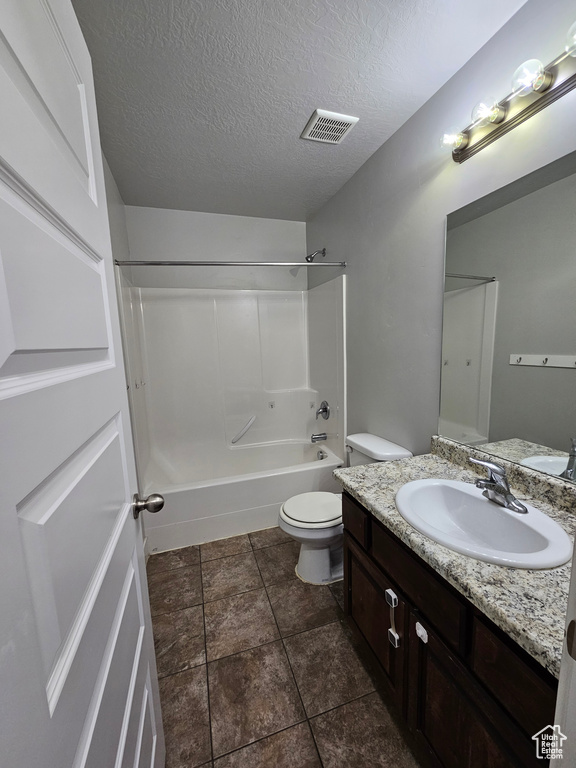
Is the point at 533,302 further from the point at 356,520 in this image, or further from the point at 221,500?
the point at 221,500

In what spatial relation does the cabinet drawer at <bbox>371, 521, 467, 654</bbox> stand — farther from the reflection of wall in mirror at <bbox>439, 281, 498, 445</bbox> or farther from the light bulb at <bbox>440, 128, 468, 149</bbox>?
the light bulb at <bbox>440, 128, 468, 149</bbox>

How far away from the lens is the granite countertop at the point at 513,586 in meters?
0.56

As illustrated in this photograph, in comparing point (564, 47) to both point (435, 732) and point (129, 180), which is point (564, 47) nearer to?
point (435, 732)

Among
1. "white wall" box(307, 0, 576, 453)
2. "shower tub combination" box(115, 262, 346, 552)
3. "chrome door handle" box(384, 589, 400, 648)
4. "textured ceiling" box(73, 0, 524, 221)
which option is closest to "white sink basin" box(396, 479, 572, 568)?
"chrome door handle" box(384, 589, 400, 648)

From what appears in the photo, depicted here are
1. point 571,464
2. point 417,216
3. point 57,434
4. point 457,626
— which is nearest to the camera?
point 57,434

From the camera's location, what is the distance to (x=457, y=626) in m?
A: 0.74

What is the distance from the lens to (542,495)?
3.24 ft

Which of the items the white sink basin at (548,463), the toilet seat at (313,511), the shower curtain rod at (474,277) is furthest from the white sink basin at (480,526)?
the shower curtain rod at (474,277)

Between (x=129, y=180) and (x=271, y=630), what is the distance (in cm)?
278

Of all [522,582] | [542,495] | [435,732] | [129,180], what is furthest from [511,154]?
[129,180]

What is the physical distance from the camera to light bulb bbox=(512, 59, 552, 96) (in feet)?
2.95

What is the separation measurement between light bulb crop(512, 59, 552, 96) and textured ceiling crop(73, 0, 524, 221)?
242 millimetres

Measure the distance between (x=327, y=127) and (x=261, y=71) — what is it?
44 cm

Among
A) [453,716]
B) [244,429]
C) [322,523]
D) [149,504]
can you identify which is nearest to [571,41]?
[149,504]
